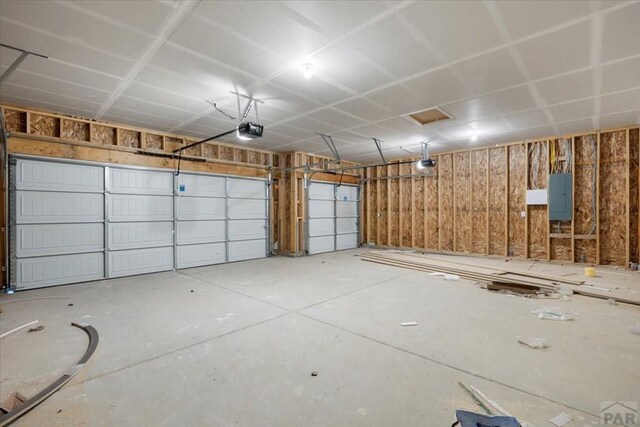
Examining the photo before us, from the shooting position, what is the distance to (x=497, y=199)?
8.30 metres

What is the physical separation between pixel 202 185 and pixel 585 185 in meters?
9.31

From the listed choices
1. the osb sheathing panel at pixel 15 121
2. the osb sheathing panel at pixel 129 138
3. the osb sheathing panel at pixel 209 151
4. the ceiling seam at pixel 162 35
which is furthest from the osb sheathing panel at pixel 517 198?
the osb sheathing panel at pixel 15 121

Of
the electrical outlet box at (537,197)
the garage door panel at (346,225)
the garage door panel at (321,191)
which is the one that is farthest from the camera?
the garage door panel at (346,225)

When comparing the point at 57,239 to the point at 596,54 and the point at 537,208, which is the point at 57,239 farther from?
the point at 537,208

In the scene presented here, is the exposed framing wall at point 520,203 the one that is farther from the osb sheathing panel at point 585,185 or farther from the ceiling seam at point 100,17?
the ceiling seam at point 100,17

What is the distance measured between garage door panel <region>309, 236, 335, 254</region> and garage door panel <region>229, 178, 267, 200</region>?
2.14 m

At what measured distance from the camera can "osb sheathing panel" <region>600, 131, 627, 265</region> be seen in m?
6.65

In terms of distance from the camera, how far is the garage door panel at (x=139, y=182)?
613 centimetres

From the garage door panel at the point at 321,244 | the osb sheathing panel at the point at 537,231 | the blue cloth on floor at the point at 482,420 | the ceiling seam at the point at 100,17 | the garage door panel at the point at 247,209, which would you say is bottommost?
the blue cloth on floor at the point at 482,420

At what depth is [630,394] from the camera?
83.3 inches

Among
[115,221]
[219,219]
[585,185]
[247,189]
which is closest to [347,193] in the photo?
[247,189]

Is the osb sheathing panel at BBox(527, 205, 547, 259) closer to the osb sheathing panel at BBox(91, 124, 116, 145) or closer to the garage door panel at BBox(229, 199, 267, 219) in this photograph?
the garage door panel at BBox(229, 199, 267, 219)

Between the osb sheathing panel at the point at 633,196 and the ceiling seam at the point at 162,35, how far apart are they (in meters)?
8.91

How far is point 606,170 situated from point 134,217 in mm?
10688
